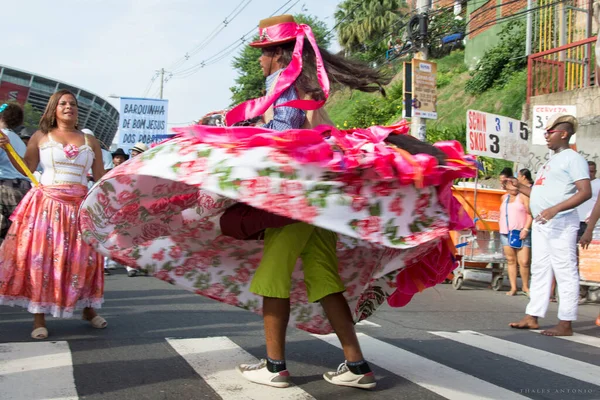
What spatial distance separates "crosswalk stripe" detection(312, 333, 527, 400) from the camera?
3.66 metres

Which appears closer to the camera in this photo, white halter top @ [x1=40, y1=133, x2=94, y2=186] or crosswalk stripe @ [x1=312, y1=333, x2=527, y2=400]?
crosswalk stripe @ [x1=312, y1=333, x2=527, y2=400]

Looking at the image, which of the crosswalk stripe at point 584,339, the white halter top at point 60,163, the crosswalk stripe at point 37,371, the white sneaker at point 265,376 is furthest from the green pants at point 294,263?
the crosswalk stripe at point 584,339

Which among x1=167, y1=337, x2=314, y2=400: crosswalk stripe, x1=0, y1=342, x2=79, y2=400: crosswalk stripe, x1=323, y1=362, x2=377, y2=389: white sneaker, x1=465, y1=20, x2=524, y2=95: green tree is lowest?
x1=167, y1=337, x2=314, y2=400: crosswalk stripe

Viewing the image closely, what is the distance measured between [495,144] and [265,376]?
10041mm

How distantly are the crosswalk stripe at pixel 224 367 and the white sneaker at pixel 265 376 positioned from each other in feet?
0.10

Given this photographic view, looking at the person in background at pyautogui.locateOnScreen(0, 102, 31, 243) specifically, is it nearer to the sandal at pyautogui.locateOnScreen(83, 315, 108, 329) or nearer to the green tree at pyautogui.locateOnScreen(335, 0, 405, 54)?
the sandal at pyautogui.locateOnScreen(83, 315, 108, 329)

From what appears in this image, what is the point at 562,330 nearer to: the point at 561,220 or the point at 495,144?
the point at 561,220

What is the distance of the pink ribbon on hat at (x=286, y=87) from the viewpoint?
3526 mm

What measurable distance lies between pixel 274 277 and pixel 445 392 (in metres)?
1.13

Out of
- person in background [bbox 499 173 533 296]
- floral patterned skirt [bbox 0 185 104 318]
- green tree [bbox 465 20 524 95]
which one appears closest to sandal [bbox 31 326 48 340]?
floral patterned skirt [bbox 0 185 104 318]

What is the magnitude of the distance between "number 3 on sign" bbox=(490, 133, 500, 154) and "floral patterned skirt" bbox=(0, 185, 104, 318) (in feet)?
30.0

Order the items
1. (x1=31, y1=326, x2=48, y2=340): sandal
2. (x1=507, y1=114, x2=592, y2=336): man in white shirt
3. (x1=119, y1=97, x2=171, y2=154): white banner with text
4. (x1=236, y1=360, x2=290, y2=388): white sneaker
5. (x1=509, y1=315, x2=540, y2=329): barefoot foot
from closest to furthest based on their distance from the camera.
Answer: (x1=236, y1=360, x2=290, y2=388): white sneaker < (x1=31, y1=326, x2=48, y2=340): sandal < (x1=507, y1=114, x2=592, y2=336): man in white shirt < (x1=509, y1=315, x2=540, y2=329): barefoot foot < (x1=119, y1=97, x2=171, y2=154): white banner with text

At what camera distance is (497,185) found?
19578 mm

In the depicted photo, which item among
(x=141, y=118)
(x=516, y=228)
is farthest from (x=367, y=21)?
(x=516, y=228)
